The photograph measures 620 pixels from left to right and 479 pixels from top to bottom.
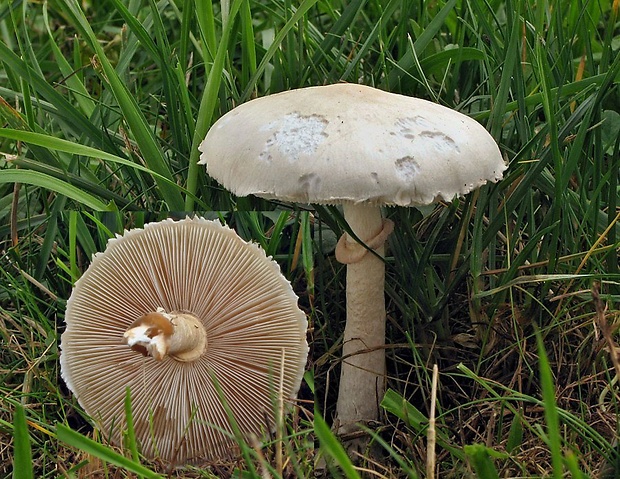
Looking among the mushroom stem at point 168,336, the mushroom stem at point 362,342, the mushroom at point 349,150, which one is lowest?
the mushroom stem at point 362,342

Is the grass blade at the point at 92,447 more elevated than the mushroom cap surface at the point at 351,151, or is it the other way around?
the mushroom cap surface at the point at 351,151

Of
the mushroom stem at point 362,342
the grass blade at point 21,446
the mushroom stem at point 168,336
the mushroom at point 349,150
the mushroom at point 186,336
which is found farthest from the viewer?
the mushroom stem at point 362,342

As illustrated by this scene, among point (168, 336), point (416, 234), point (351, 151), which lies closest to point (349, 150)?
point (351, 151)

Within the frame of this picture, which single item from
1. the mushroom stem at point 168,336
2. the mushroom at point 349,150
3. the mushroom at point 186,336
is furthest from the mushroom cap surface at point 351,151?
the mushroom stem at point 168,336

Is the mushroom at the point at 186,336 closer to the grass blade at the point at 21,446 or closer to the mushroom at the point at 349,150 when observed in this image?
the mushroom at the point at 349,150

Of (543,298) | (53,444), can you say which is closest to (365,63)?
(543,298)

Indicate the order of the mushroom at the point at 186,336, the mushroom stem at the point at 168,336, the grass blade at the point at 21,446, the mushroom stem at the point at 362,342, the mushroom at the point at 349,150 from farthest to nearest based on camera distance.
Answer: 1. the mushroom stem at the point at 362,342
2. the mushroom at the point at 186,336
3. the mushroom stem at the point at 168,336
4. the mushroom at the point at 349,150
5. the grass blade at the point at 21,446

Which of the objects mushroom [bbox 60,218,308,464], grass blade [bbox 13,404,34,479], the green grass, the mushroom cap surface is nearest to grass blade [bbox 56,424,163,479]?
grass blade [bbox 13,404,34,479]

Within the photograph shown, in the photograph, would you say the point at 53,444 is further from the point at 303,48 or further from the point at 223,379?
the point at 303,48

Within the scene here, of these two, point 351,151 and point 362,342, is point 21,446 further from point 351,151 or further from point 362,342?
point 362,342
